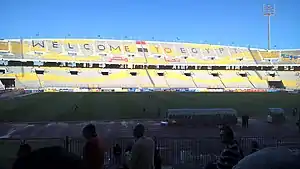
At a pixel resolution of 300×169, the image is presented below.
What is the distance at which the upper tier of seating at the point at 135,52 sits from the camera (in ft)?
221

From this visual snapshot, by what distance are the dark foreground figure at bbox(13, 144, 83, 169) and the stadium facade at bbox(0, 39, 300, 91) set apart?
5857 cm

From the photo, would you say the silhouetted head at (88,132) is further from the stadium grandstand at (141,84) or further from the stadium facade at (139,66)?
the stadium facade at (139,66)

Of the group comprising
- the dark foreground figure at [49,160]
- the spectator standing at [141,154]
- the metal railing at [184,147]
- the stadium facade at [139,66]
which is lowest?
the metal railing at [184,147]

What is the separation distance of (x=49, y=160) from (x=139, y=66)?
6933cm

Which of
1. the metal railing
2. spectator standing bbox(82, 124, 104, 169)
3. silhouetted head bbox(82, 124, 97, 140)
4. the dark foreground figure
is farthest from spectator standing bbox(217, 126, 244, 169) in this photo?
the metal railing

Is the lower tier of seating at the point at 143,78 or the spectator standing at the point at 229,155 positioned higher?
the lower tier of seating at the point at 143,78

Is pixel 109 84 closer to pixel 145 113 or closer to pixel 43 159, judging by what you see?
pixel 145 113

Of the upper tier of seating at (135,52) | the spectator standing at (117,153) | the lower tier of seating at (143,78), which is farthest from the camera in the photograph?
the upper tier of seating at (135,52)

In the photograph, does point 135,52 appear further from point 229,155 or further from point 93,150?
point 93,150

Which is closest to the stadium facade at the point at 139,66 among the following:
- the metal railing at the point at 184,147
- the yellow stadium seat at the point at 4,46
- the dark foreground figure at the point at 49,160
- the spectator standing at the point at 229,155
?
the yellow stadium seat at the point at 4,46

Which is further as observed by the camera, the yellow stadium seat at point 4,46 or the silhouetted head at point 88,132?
the yellow stadium seat at point 4,46

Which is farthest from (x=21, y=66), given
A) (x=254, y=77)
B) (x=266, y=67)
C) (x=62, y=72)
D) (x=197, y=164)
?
(x=197, y=164)

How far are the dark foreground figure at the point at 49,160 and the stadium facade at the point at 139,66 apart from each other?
192ft

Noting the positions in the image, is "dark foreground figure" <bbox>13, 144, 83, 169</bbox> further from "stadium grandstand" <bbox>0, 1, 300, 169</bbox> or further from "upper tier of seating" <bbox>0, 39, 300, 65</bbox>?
"upper tier of seating" <bbox>0, 39, 300, 65</bbox>
